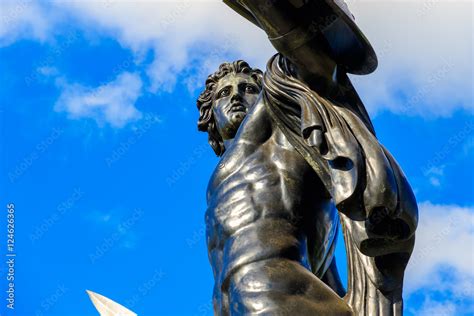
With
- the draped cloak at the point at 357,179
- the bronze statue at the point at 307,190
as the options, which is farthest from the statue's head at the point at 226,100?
the draped cloak at the point at 357,179

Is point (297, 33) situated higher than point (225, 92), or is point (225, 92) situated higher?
point (225, 92)

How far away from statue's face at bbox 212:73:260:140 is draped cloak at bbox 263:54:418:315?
0.82 meters

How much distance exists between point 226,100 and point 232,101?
51 millimetres

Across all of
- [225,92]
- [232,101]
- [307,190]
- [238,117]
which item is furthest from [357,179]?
[225,92]

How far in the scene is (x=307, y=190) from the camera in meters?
6.14

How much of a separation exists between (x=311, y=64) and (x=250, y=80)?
4.24 ft

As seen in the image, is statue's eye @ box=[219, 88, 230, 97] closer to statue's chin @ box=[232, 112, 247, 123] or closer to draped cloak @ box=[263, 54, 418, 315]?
statue's chin @ box=[232, 112, 247, 123]

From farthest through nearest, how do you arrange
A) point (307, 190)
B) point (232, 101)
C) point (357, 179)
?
point (232, 101) < point (307, 190) < point (357, 179)

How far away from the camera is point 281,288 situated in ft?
18.6

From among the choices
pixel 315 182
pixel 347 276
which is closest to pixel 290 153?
pixel 315 182

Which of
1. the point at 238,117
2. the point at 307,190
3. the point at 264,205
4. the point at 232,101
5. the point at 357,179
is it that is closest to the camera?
the point at 357,179

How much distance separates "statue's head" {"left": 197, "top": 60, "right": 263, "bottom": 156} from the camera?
7195 millimetres

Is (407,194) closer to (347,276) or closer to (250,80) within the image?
(347,276)

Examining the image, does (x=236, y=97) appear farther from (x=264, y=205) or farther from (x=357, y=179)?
(x=357, y=179)
